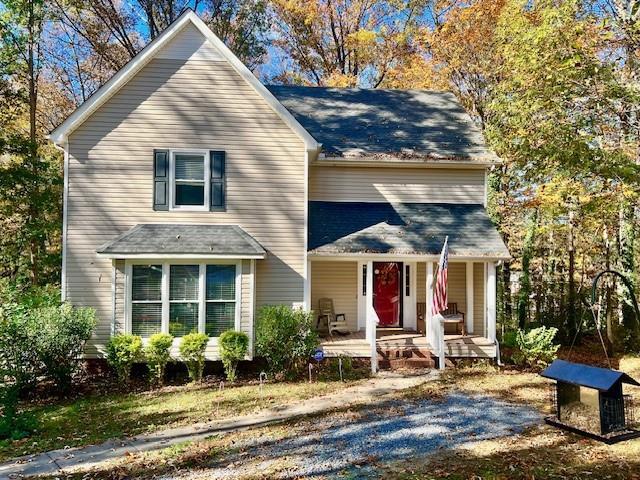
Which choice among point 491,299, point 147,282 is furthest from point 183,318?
point 491,299

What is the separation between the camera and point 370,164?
13039mm

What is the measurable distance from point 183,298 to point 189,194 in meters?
2.53

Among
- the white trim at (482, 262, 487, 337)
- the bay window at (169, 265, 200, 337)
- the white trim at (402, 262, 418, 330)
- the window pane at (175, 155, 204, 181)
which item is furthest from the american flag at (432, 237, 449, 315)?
the window pane at (175, 155, 204, 181)

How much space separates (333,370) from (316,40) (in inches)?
727

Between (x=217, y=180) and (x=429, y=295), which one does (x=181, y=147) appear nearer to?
(x=217, y=180)

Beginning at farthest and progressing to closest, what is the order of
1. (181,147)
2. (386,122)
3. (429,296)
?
(386,122), (429,296), (181,147)

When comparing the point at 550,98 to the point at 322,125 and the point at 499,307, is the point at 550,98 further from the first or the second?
the point at 499,307

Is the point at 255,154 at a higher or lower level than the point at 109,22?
lower

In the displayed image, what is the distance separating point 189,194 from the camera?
1151 cm

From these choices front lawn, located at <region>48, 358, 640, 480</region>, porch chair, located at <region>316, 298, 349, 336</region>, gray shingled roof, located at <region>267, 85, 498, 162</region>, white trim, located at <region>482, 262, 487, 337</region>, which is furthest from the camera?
gray shingled roof, located at <region>267, 85, 498, 162</region>

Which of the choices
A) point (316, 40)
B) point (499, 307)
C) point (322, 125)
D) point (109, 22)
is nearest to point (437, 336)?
point (322, 125)

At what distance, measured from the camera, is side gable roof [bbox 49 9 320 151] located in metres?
10.9

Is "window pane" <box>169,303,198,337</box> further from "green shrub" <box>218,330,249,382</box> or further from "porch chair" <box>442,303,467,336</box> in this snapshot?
"porch chair" <box>442,303,467,336</box>

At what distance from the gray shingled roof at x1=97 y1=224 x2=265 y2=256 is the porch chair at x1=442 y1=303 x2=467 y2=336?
5.13 m
